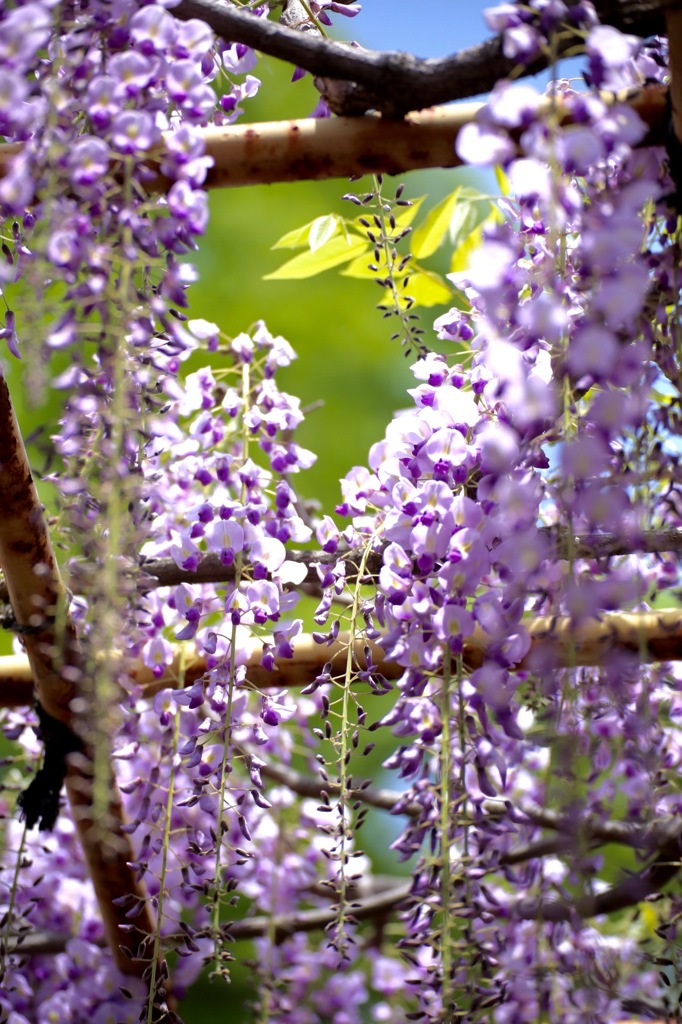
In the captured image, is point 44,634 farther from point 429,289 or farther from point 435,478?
point 429,289

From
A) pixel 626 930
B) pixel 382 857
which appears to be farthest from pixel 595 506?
pixel 382 857

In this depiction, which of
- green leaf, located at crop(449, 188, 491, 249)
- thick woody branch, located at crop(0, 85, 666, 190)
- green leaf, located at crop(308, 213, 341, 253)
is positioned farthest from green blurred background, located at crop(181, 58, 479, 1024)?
thick woody branch, located at crop(0, 85, 666, 190)

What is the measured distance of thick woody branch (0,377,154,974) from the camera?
94 cm

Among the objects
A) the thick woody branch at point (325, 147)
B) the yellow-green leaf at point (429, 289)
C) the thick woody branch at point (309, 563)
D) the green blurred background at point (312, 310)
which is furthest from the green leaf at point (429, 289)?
the green blurred background at point (312, 310)

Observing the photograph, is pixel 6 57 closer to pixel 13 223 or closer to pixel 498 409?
pixel 13 223

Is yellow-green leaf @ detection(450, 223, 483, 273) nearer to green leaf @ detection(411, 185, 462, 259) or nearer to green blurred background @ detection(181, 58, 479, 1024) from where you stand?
green leaf @ detection(411, 185, 462, 259)

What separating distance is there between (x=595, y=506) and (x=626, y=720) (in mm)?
177

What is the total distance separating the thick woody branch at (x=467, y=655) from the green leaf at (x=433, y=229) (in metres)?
0.44

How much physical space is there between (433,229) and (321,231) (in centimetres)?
19

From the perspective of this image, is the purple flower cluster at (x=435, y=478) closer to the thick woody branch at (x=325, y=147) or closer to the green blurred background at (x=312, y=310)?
the thick woody branch at (x=325, y=147)

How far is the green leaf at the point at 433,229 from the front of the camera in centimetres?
118

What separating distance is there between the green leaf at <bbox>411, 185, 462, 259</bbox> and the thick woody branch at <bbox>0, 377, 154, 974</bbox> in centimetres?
48

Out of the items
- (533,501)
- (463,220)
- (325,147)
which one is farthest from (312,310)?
(533,501)

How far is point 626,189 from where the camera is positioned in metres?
0.64
